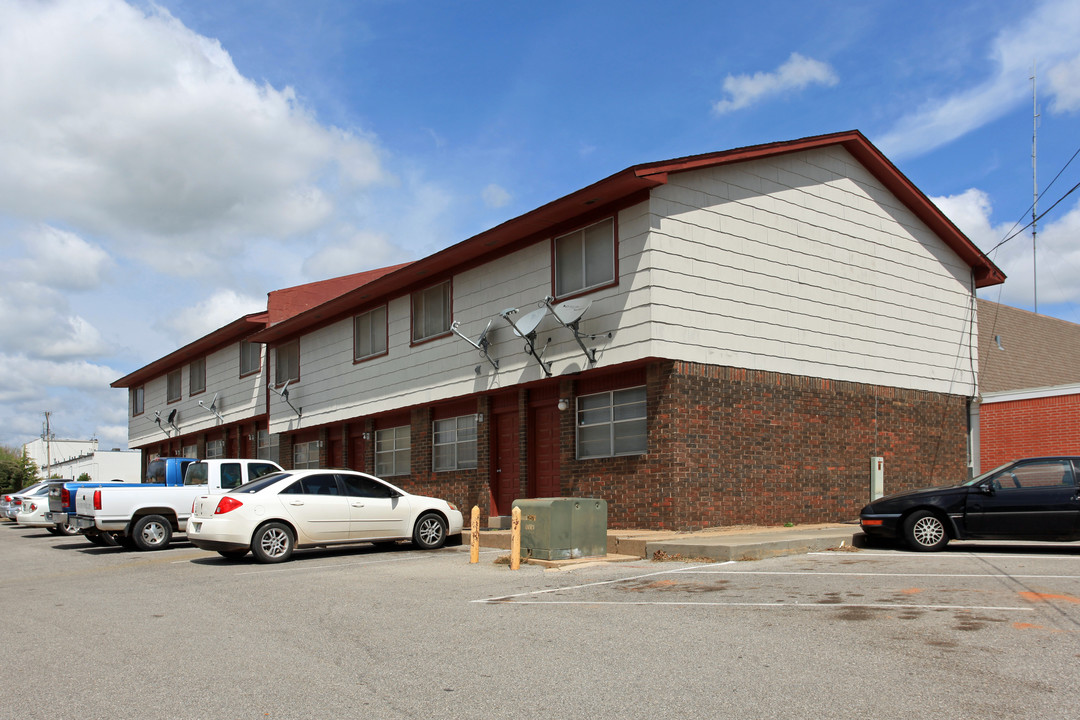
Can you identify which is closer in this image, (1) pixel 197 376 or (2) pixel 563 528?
(2) pixel 563 528

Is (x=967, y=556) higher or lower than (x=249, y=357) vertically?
lower

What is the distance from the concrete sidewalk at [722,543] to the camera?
12.6 m

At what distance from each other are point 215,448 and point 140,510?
61.2 feet

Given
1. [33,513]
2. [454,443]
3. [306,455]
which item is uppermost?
[454,443]

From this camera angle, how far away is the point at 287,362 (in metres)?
29.5

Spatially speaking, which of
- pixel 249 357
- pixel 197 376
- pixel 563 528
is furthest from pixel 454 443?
pixel 197 376

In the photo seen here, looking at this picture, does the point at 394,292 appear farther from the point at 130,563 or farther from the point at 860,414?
the point at 860,414

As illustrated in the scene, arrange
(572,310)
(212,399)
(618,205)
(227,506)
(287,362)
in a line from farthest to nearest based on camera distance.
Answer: (212,399) < (287,362) < (572,310) < (618,205) < (227,506)

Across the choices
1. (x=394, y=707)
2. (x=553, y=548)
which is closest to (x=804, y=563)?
(x=553, y=548)

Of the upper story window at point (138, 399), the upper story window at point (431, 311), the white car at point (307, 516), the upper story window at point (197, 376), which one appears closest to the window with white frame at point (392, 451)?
the upper story window at point (431, 311)

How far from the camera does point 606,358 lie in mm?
15930

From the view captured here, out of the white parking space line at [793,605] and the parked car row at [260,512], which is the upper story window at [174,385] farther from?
the white parking space line at [793,605]

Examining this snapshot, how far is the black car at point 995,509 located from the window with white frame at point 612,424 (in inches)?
159

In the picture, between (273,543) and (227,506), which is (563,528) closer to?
Result: (273,543)
